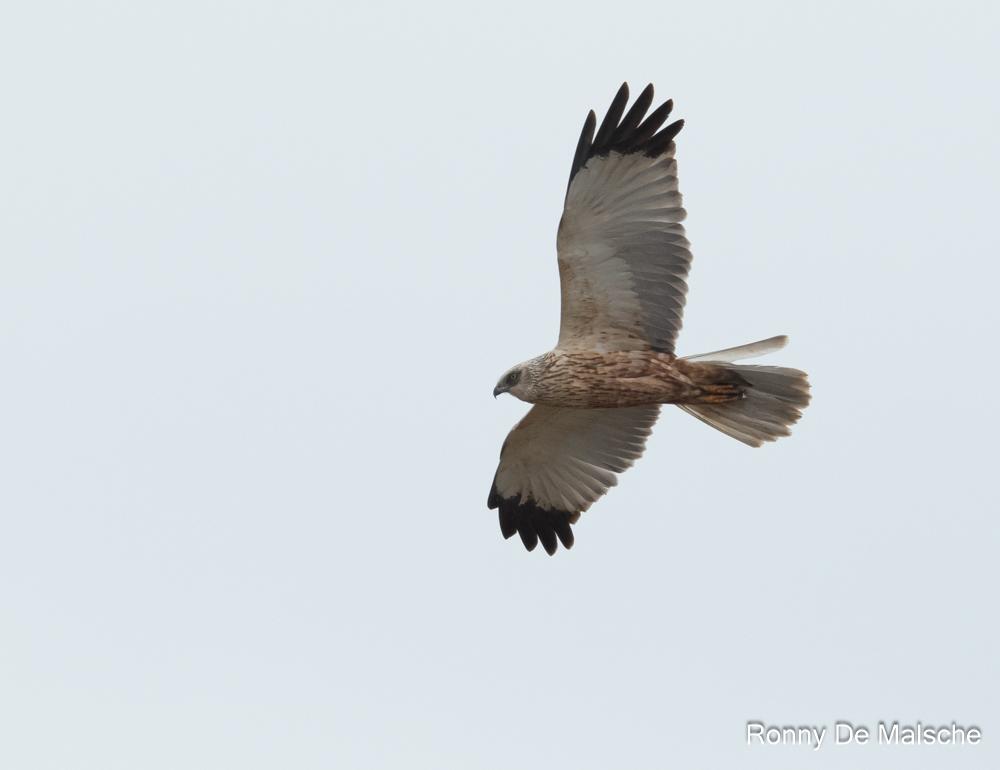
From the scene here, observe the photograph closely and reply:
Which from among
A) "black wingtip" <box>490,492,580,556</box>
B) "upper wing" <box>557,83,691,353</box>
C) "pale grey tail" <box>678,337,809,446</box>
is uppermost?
"upper wing" <box>557,83,691,353</box>

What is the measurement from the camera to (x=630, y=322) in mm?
10219

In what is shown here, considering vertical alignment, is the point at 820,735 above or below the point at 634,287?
below

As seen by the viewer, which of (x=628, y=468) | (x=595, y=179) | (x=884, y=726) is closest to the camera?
(x=884, y=726)

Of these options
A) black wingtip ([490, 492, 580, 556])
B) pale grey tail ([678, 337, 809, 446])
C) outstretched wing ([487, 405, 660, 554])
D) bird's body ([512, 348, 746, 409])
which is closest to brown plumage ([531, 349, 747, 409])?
bird's body ([512, 348, 746, 409])

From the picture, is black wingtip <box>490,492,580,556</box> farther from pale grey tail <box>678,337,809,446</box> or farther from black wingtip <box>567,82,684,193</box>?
black wingtip <box>567,82,684,193</box>

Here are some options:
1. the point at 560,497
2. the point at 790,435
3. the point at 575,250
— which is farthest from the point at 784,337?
the point at 560,497

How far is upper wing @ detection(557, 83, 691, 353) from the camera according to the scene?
9.65 m

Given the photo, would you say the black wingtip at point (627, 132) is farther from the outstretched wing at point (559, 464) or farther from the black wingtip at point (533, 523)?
the black wingtip at point (533, 523)

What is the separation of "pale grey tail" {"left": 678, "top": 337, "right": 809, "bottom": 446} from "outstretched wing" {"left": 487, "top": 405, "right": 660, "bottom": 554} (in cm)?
93

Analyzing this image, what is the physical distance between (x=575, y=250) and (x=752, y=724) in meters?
3.50

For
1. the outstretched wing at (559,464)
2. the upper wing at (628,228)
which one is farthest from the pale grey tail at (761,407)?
the outstretched wing at (559,464)

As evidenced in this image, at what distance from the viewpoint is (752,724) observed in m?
9.77

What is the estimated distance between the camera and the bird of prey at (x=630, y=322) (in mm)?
9664

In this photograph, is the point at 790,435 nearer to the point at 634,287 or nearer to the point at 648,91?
the point at 634,287
